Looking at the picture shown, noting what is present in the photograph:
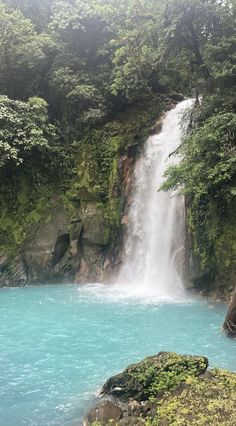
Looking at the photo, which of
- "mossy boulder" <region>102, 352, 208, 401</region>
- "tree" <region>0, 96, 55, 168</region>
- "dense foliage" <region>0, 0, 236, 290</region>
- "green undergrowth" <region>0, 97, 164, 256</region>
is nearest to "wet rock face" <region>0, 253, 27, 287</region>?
"green undergrowth" <region>0, 97, 164, 256</region>

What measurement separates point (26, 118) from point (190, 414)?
43.6ft

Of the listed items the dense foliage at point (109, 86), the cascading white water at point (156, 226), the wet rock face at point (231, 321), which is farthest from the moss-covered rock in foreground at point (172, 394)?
the cascading white water at point (156, 226)

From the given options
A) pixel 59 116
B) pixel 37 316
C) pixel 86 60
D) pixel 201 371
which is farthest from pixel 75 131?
pixel 201 371

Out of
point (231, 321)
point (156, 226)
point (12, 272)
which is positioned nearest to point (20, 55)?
point (12, 272)

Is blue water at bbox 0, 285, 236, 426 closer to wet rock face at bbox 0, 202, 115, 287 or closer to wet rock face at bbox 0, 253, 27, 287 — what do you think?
wet rock face at bbox 0, 253, 27, 287

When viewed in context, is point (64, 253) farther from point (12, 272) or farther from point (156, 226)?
point (156, 226)

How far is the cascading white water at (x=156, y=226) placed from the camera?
1404 cm

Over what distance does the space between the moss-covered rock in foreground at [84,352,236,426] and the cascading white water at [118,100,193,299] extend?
21.4 feet

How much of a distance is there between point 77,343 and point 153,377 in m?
3.32

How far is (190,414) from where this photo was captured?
4980 mm

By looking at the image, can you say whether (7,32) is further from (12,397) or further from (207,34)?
(12,397)

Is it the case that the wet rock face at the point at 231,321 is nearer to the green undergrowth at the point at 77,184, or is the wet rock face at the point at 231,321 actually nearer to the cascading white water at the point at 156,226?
the cascading white water at the point at 156,226

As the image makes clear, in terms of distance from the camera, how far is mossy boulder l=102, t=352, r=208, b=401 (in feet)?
20.4

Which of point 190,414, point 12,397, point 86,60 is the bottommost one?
point 12,397
